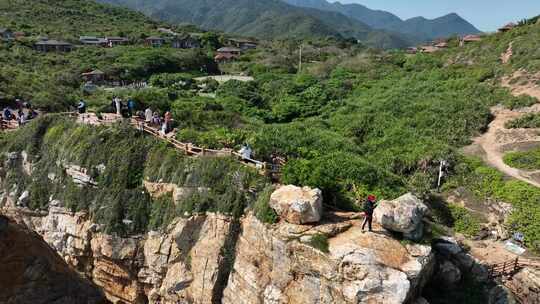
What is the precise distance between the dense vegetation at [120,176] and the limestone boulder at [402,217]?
4532mm

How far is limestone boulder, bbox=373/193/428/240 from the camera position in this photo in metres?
12.1

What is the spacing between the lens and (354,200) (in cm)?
1498

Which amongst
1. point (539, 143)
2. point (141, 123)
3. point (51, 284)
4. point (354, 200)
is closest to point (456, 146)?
point (539, 143)

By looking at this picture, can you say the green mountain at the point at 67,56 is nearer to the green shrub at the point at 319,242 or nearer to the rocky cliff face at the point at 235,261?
the rocky cliff face at the point at 235,261

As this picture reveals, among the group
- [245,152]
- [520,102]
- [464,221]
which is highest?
[520,102]

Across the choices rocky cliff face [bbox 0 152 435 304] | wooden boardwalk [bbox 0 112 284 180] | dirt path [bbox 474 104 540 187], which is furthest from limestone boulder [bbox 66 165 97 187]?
dirt path [bbox 474 104 540 187]

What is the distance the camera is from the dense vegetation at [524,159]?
84.2 ft

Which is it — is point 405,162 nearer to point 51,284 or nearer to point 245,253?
point 245,253

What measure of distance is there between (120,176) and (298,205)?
29.8 feet

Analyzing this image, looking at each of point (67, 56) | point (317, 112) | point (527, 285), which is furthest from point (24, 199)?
point (67, 56)

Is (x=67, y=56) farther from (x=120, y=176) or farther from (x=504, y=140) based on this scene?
(x=504, y=140)

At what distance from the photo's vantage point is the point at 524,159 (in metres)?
26.3

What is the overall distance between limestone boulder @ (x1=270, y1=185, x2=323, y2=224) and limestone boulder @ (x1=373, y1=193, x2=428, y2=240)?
2.04 m

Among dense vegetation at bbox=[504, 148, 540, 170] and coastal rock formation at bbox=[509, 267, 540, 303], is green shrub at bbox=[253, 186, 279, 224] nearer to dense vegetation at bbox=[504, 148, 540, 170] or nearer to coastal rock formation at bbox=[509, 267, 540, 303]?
coastal rock formation at bbox=[509, 267, 540, 303]
